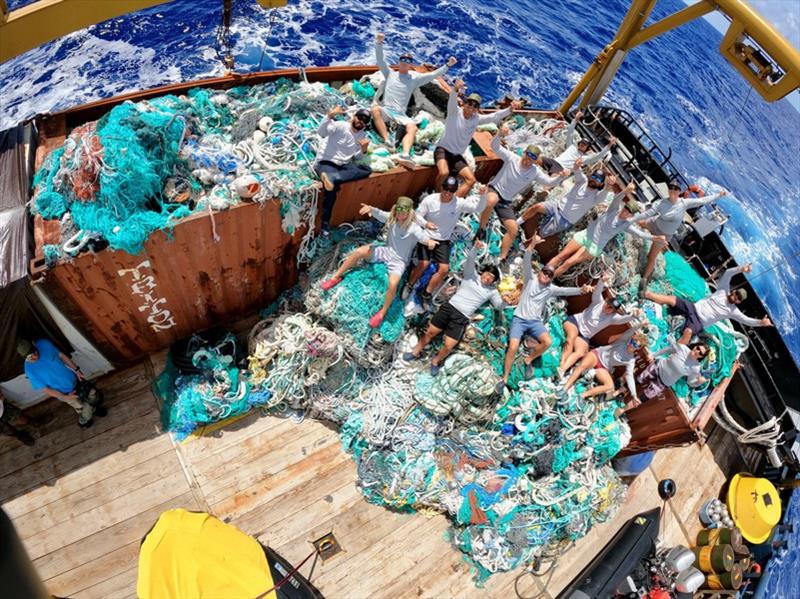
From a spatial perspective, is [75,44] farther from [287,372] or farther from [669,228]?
[669,228]

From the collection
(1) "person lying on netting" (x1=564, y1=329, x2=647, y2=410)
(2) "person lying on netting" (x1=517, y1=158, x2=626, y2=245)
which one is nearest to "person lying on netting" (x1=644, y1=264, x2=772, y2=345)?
(1) "person lying on netting" (x1=564, y1=329, x2=647, y2=410)

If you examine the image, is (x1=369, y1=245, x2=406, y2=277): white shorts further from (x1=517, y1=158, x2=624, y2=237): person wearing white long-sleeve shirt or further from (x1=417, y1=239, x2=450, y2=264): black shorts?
(x1=517, y1=158, x2=624, y2=237): person wearing white long-sleeve shirt

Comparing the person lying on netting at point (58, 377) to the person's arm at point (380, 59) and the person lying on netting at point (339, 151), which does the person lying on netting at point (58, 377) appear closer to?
the person lying on netting at point (339, 151)

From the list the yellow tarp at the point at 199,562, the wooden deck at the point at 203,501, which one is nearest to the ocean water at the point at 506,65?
the wooden deck at the point at 203,501

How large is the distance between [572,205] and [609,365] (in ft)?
8.29

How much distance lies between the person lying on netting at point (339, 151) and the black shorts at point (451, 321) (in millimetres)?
2125

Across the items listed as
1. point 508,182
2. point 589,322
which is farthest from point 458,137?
point 589,322

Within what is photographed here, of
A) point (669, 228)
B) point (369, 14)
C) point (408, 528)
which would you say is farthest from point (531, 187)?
point (369, 14)

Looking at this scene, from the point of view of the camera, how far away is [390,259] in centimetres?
645

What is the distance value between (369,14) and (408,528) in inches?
748

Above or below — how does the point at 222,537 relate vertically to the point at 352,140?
below

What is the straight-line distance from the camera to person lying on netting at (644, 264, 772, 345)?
713cm

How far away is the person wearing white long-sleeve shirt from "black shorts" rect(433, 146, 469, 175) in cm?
154

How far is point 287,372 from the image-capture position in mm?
6453
